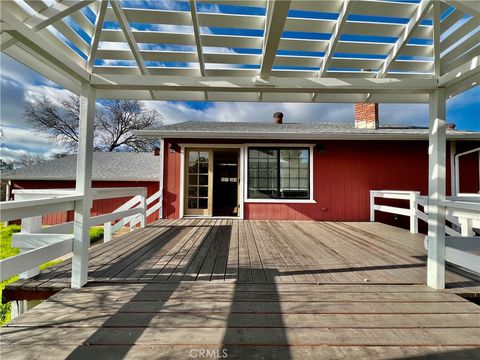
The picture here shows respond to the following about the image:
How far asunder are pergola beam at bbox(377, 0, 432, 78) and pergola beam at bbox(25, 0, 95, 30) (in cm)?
288

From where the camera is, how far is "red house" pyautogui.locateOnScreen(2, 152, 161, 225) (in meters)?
8.14

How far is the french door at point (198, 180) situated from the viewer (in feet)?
20.9

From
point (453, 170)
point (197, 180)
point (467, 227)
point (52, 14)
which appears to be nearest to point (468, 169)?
point (453, 170)

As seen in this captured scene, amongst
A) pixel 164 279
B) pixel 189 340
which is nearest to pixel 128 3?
pixel 164 279

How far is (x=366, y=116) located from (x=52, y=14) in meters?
7.12

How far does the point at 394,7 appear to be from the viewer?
2.19 meters

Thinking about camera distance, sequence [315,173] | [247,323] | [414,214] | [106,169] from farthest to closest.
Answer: [106,169] < [315,173] < [414,214] < [247,323]

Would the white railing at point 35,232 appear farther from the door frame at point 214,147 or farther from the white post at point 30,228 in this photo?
the door frame at point 214,147

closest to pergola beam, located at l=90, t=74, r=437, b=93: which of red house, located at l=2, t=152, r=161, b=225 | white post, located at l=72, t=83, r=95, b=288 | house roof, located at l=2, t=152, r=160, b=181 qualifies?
white post, located at l=72, t=83, r=95, b=288

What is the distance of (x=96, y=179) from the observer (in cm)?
813

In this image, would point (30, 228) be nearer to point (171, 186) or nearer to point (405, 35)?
point (171, 186)

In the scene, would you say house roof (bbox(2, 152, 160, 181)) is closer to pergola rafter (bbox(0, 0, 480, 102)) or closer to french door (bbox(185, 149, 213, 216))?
french door (bbox(185, 149, 213, 216))

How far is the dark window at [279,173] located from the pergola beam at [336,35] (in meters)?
3.63

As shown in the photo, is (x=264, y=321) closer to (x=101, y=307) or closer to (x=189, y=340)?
(x=189, y=340)
